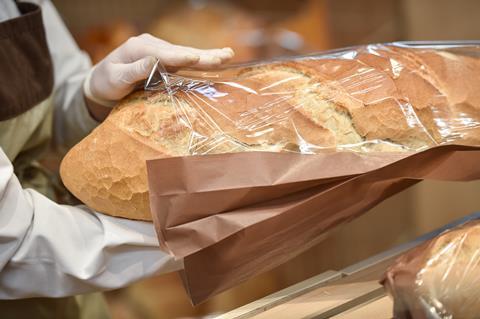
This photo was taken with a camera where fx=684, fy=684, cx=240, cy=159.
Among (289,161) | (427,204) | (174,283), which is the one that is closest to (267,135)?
(289,161)

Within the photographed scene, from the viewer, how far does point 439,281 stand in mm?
603

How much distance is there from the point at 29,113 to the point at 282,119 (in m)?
0.43

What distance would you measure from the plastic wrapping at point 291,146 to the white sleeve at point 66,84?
28 centimetres

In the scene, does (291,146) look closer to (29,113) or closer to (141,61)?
(141,61)

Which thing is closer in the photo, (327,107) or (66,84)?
(327,107)

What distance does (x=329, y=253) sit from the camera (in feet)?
8.18

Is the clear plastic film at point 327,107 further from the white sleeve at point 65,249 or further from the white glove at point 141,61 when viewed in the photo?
the white sleeve at point 65,249

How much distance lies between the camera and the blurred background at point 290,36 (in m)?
2.22

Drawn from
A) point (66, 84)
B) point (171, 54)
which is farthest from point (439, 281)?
point (66, 84)

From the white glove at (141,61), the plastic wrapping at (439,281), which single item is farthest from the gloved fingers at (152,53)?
the plastic wrapping at (439,281)

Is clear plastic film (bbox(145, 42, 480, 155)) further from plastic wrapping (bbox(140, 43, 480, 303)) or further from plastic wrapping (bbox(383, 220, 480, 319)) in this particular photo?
plastic wrapping (bbox(383, 220, 480, 319))

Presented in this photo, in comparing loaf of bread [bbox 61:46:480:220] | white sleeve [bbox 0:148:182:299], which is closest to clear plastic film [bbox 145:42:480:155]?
loaf of bread [bbox 61:46:480:220]

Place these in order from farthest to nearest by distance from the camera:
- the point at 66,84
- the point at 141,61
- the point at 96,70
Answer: the point at 66,84
the point at 96,70
the point at 141,61

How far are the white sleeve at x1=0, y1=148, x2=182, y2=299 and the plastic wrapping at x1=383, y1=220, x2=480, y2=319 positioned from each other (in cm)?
31
